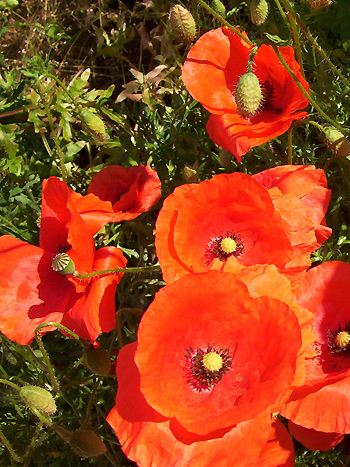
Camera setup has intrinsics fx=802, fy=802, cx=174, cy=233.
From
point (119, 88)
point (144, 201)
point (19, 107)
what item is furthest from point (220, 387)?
point (119, 88)

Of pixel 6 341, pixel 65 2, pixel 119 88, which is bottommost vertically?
pixel 6 341

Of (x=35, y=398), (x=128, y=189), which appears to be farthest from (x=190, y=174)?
(x=35, y=398)

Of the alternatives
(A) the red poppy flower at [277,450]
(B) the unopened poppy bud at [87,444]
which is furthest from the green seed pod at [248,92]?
(B) the unopened poppy bud at [87,444]

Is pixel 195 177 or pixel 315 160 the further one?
pixel 315 160

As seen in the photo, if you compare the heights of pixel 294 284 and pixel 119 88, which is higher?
pixel 294 284

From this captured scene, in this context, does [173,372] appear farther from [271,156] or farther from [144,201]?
[271,156]

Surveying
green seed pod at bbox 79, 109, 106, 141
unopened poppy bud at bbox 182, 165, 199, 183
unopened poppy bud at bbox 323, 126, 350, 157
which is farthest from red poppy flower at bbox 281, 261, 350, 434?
green seed pod at bbox 79, 109, 106, 141

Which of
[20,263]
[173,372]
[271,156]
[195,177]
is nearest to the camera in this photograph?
[173,372]
